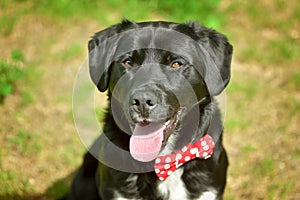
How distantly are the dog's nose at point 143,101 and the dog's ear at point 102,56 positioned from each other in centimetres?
46

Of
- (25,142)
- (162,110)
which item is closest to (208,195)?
(162,110)

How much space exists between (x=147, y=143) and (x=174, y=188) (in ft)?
1.48

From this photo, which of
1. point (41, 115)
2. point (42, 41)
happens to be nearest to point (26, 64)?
point (42, 41)

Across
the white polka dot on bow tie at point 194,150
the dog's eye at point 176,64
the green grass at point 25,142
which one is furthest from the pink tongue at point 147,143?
the green grass at point 25,142

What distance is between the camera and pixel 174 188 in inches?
152

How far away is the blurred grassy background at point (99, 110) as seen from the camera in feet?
16.6

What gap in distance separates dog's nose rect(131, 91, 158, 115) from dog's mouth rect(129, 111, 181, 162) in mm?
177

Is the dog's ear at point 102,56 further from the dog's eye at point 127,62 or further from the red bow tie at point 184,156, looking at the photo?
the red bow tie at point 184,156

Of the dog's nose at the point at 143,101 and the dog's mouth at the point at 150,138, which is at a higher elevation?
the dog's nose at the point at 143,101

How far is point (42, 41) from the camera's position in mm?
6973

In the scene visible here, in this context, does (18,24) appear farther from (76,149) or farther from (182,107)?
(182,107)

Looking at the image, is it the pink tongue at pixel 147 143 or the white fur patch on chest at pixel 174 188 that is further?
the white fur patch on chest at pixel 174 188

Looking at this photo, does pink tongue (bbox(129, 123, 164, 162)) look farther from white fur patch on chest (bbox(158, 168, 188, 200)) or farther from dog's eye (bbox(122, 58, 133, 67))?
dog's eye (bbox(122, 58, 133, 67))

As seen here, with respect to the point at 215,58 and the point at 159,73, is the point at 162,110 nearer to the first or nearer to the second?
the point at 159,73
